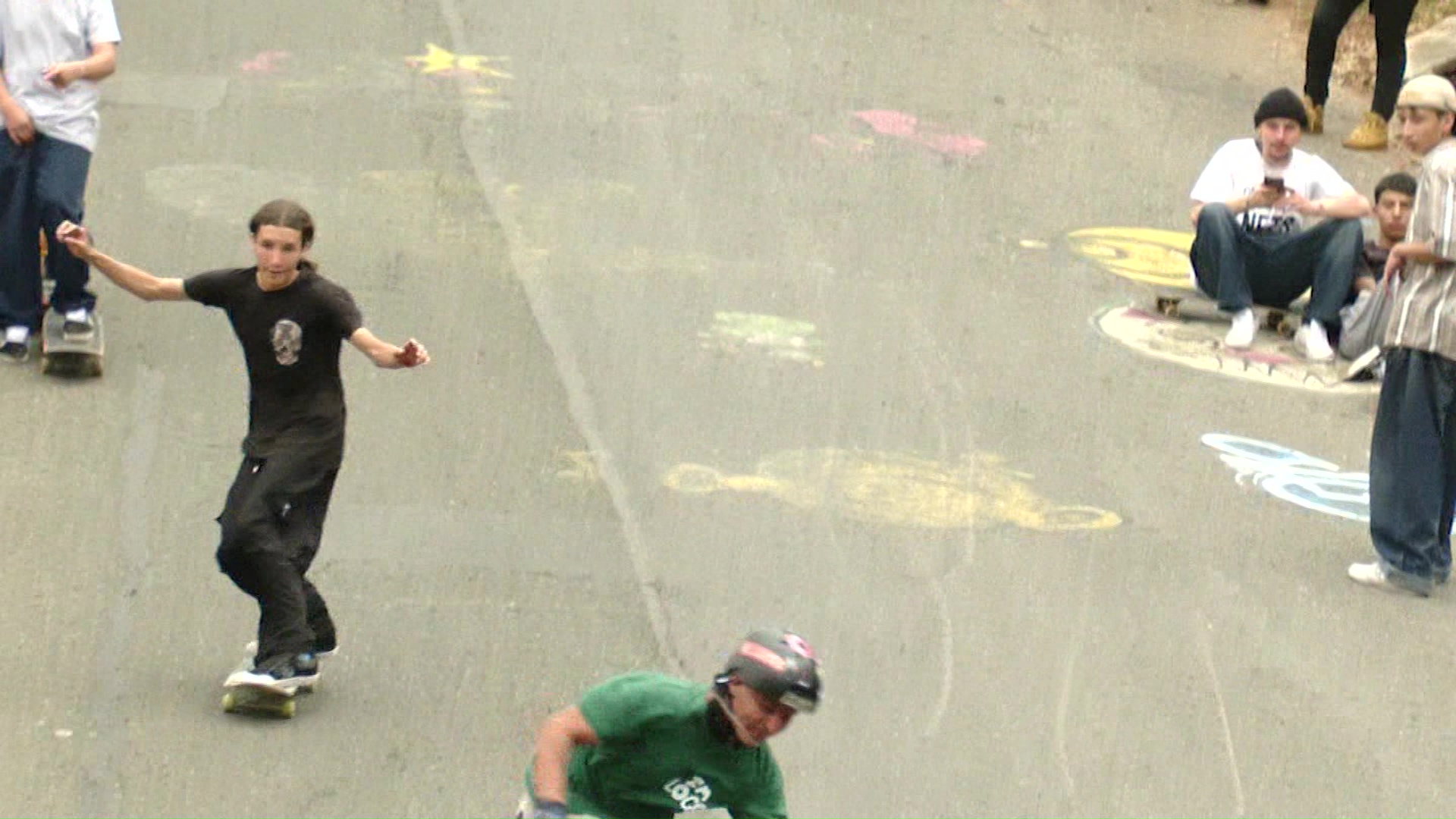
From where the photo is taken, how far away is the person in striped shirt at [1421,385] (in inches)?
356

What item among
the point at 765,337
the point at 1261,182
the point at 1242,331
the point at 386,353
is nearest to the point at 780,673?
the point at 386,353

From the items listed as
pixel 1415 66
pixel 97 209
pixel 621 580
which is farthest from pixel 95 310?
pixel 1415 66

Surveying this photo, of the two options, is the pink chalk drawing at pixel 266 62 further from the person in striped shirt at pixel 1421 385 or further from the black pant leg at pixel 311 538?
the person in striped shirt at pixel 1421 385

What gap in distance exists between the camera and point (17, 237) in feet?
32.6

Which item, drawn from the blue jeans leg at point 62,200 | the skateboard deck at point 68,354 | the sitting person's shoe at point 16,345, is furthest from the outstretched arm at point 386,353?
the sitting person's shoe at point 16,345

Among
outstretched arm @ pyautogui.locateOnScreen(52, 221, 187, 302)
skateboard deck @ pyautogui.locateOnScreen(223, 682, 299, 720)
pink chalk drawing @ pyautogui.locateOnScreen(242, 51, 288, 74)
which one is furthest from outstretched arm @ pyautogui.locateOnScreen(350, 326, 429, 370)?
pink chalk drawing @ pyautogui.locateOnScreen(242, 51, 288, 74)

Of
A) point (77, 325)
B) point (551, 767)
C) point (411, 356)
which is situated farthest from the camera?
point (77, 325)

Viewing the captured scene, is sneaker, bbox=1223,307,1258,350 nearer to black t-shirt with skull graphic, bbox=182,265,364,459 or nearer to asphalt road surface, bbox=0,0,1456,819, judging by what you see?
asphalt road surface, bbox=0,0,1456,819

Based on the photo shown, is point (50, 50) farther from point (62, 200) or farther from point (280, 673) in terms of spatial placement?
point (280, 673)

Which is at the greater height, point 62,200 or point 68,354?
point 62,200

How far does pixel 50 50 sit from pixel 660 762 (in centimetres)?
585

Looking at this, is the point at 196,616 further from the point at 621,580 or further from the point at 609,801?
the point at 609,801

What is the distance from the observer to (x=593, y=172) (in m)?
13.4

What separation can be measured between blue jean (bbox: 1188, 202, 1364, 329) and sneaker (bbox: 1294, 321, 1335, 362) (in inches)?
2.4
